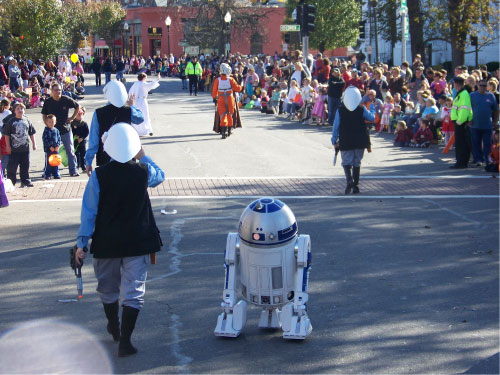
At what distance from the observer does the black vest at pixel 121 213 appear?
5.38m

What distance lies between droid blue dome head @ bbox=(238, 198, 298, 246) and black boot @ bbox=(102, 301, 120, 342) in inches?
43.9

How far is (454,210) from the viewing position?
10.9 m

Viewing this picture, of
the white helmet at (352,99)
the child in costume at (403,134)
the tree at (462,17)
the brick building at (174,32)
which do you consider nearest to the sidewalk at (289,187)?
the white helmet at (352,99)

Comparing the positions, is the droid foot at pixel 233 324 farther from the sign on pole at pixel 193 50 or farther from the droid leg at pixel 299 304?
the sign on pole at pixel 193 50

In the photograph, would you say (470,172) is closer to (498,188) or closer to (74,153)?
(498,188)

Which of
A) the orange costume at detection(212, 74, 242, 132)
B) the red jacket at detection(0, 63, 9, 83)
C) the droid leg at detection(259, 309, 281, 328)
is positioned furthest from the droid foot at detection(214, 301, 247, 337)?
the red jacket at detection(0, 63, 9, 83)

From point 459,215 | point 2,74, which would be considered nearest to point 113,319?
point 459,215

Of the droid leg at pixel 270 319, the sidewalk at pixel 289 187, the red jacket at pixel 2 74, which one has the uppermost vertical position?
the red jacket at pixel 2 74

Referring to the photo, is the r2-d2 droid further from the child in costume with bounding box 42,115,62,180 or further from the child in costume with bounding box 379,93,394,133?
the child in costume with bounding box 379,93,394,133

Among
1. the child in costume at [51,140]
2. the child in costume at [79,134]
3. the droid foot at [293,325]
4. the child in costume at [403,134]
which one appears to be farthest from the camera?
the child in costume at [403,134]

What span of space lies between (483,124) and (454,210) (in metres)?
4.03

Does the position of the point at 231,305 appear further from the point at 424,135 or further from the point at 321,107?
the point at 321,107

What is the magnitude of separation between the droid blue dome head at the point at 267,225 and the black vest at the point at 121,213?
2.46 ft

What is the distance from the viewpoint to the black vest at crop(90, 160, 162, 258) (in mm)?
5375
